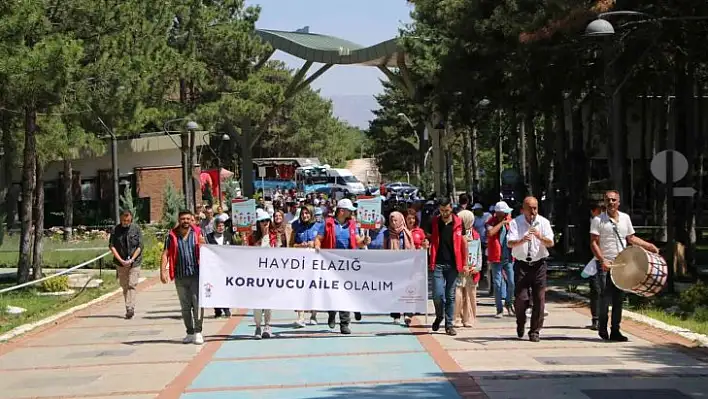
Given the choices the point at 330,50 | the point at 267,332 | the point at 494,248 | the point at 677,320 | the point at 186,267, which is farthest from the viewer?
the point at 330,50

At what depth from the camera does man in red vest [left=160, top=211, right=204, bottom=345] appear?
516 inches

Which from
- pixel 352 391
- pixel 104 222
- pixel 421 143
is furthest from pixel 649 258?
pixel 421 143

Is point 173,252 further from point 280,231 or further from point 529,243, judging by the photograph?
point 529,243

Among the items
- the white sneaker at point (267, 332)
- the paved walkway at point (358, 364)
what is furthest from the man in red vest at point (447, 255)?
the white sneaker at point (267, 332)

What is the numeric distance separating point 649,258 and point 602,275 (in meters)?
1.11

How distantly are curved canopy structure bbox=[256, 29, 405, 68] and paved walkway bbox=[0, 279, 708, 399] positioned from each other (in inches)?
1813

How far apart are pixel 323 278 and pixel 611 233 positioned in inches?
145

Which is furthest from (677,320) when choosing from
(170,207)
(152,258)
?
(170,207)

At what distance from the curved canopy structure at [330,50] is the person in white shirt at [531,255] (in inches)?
1856

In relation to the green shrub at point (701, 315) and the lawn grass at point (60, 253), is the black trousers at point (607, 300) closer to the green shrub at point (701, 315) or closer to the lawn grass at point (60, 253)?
the green shrub at point (701, 315)

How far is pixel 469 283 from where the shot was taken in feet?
47.2

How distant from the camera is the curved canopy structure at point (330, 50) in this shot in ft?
214

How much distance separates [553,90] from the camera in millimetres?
26719

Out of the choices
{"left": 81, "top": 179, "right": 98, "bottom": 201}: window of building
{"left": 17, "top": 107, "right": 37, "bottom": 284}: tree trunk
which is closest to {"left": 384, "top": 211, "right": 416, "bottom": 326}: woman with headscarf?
{"left": 17, "top": 107, "right": 37, "bottom": 284}: tree trunk
